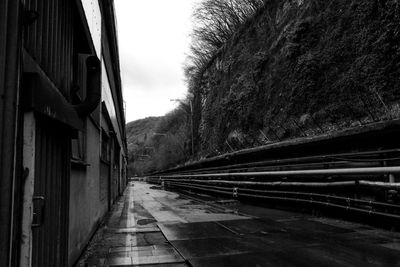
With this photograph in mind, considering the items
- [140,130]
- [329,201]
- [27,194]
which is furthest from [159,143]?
[27,194]

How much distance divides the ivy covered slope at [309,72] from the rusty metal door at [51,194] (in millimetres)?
8239

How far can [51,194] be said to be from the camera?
3.82m

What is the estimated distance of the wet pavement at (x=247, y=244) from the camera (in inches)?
202

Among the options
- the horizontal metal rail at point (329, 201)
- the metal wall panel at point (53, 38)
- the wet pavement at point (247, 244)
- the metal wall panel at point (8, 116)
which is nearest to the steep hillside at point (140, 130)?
the horizontal metal rail at point (329, 201)

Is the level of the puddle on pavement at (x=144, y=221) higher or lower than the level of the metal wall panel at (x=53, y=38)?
lower

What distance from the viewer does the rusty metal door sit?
3244mm

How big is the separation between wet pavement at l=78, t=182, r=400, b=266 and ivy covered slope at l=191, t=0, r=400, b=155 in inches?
170

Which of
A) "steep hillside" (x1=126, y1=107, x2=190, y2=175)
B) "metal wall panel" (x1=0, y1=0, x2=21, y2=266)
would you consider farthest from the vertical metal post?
"steep hillside" (x1=126, y1=107, x2=190, y2=175)

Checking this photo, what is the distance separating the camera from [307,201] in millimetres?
9602

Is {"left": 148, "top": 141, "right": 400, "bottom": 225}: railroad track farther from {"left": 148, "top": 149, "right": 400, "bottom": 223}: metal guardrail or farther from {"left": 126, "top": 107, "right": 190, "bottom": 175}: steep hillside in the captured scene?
{"left": 126, "top": 107, "right": 190, "bottom": 175}: steep hillside

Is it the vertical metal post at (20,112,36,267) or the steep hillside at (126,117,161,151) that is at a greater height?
the steep hillside at (126,117,161,151)

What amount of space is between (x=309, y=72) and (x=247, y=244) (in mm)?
11896

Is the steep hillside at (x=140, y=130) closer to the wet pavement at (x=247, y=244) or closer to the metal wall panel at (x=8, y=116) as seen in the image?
the wet pavement at (x=247, y=244)

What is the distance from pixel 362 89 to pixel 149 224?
8.10 metres
